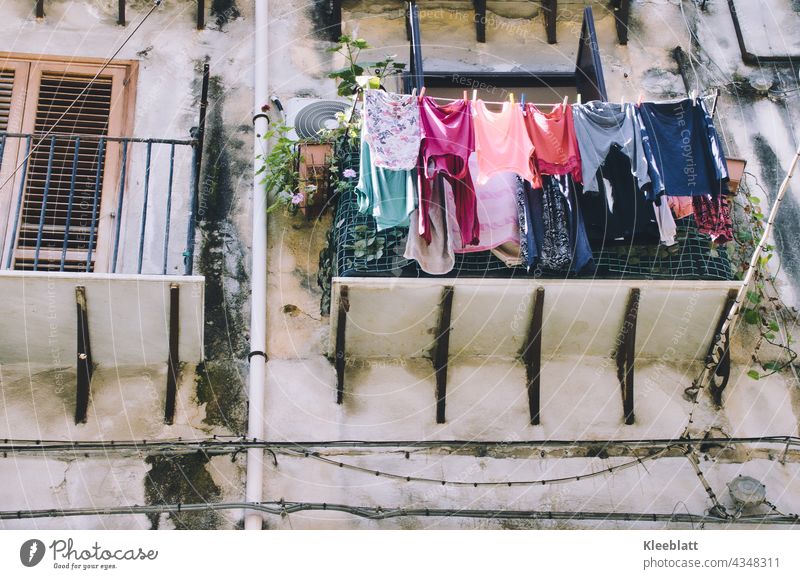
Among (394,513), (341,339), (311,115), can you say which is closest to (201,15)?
(311,115)

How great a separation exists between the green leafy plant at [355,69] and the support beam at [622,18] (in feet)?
7.34

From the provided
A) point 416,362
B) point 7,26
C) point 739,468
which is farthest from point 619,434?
point 7,26

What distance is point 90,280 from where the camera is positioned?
8.71 m

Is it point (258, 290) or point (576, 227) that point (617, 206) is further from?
point (258, 290)

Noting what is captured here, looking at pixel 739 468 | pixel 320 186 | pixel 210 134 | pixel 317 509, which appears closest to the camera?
pixel 317 509

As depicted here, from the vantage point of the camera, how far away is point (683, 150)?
902cm

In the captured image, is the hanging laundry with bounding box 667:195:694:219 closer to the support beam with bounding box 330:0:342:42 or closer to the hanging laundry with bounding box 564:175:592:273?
the hanging laundry with bounding box 564:175:592:273

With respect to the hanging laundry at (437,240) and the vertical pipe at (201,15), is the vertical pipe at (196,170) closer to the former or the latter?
the vertical pipe at (201,15)

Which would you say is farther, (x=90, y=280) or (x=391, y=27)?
(x=391, y=27)

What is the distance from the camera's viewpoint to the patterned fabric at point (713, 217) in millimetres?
9328

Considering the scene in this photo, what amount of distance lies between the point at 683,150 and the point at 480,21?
317 centimetres

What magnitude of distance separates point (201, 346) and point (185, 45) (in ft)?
10.9

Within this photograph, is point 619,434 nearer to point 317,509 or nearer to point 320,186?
point 317,509

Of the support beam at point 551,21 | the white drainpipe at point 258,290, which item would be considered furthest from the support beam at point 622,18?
the white drainpipe at point 258,290
